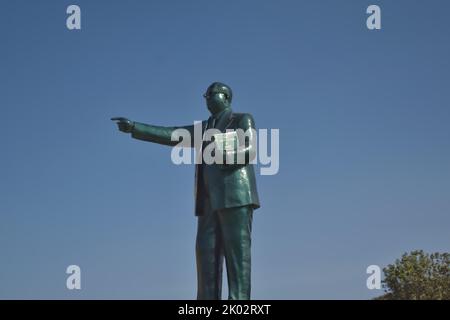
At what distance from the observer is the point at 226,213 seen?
985 cm

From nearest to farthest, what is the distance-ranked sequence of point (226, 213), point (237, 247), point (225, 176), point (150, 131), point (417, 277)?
point (237, 247)
point (226, 213)
point (225, 176)
point (150, 131)
point (417, 277)

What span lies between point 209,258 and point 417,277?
833 inches

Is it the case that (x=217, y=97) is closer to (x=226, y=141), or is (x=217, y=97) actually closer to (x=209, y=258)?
(x=226, y=141)

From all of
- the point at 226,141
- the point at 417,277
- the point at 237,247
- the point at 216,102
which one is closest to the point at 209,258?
the point at 237,247

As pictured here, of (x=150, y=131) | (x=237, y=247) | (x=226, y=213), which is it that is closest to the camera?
(x=237, y=247)

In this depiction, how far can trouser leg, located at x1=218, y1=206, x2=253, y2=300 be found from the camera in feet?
31.4

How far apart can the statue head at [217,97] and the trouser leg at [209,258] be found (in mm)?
1582

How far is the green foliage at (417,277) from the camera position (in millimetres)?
28641

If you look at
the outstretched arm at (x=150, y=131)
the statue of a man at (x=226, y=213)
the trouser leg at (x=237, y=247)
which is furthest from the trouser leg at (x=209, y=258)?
the outstretched arm at (x=150, y=131)
